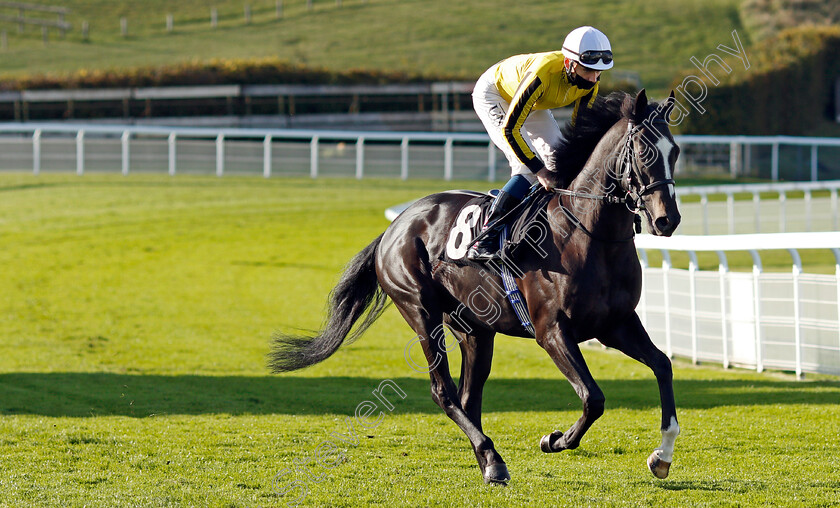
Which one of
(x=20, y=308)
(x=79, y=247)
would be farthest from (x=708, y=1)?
(x=20, y=308)

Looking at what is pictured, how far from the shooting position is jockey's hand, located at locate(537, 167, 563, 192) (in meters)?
4.63

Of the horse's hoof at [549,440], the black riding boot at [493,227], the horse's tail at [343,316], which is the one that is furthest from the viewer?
the horse's tail at [343,316]

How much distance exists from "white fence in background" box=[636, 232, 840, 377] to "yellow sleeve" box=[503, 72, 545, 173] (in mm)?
2909

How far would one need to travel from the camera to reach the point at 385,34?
4106cm

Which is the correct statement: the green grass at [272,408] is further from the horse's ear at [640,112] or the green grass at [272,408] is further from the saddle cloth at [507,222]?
the horse's ear at [640,112]

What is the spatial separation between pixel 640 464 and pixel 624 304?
0.95 meters

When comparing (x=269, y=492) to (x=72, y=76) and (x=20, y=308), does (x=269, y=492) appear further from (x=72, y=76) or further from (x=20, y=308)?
(x=72, y=76)

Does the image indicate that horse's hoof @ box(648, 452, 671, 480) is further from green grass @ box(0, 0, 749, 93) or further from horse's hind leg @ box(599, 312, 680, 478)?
green grass @ box(0, 0, 749, 93)

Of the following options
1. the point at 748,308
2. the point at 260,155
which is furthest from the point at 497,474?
the point at 260,155

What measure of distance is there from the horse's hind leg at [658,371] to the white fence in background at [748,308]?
2.84 m

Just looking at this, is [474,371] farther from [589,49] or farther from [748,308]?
[748,308]

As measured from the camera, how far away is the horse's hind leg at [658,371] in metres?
4.07

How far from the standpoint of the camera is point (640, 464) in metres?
4.74

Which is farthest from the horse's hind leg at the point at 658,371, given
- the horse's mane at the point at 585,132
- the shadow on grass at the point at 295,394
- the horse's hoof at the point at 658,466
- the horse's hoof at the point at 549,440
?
the shadow on grass at the point at 295,394
